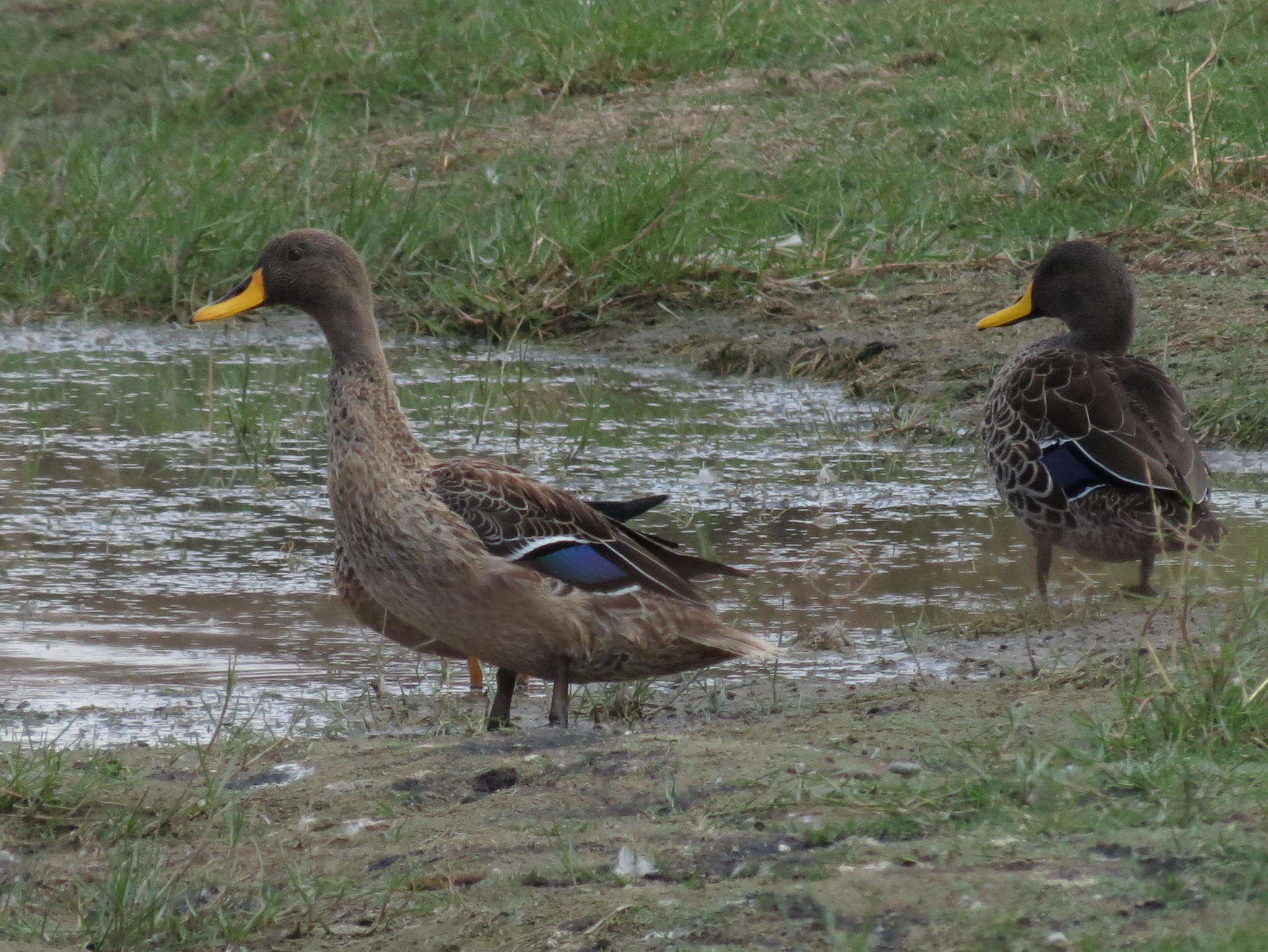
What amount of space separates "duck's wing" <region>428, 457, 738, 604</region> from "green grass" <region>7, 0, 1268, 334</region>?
4434 millimetres

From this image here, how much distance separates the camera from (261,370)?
28.2 feet

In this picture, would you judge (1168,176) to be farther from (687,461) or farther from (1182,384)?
(687,461)

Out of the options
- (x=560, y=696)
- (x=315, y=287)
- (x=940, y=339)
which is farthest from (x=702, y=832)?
(x=940, y=339)

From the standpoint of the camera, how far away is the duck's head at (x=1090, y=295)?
21.6 feet

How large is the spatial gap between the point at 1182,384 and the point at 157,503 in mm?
3961

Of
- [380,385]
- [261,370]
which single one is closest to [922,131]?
[261,370]

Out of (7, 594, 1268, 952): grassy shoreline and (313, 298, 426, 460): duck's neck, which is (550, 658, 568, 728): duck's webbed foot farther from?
(313, 298, 426, 460): duck's neck

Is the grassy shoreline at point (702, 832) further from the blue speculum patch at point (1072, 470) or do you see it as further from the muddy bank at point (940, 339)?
the muddy bank at point (940, 339)

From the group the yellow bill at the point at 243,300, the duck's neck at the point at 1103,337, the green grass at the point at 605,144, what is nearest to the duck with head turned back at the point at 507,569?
the yellow bill at the point at 243,300

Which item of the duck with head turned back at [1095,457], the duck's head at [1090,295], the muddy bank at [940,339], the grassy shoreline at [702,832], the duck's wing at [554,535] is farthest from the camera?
the muddy bank at [940,339]

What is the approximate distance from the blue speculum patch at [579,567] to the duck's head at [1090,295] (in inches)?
106

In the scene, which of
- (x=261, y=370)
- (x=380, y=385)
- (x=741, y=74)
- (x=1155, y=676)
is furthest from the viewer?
(x=741, y=74)

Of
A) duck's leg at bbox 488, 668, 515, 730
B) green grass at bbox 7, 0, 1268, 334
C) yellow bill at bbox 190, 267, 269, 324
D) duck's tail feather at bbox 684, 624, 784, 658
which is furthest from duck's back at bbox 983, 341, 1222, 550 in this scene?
green grass at bbox 7, 0, 1268, 334

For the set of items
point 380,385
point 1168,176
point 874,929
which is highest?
point 1168,176
